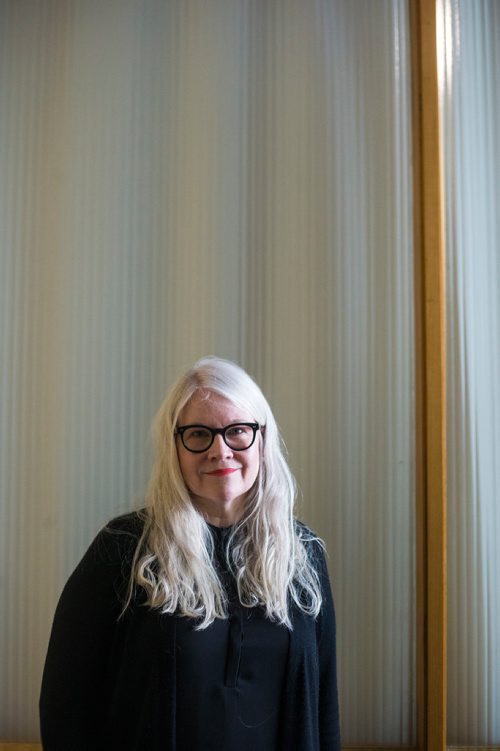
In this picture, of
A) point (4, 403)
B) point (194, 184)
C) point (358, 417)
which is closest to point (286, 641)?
point (358, 417)

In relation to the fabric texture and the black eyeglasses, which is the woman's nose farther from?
the fabric texture

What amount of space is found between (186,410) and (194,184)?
0.81 metres

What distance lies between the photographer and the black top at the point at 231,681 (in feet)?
3.84

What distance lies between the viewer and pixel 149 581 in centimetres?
120

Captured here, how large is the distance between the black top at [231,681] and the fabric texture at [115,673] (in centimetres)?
2

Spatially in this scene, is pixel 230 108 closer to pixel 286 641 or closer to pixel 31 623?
pixel 286 641

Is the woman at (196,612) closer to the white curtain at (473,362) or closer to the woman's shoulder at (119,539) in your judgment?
the woman's shoulder at (119,539)

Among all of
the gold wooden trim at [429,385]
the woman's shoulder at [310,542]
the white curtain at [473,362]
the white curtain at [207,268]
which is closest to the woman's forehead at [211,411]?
the woman's shoulder at [310,542]

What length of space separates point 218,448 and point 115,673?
0.48m

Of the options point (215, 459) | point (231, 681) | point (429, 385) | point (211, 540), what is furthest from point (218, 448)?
point (429, 385)

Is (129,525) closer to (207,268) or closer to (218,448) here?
(218,448)

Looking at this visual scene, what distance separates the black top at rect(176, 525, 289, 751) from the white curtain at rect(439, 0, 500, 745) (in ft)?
2.29

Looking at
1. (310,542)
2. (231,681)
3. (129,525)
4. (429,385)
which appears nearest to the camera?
(231,681)

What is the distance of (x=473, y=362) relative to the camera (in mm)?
1735
